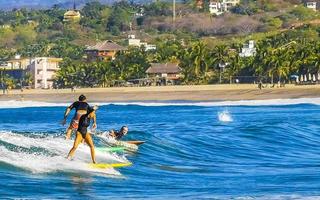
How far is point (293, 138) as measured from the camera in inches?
1225

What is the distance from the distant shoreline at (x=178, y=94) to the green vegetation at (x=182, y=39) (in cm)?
552

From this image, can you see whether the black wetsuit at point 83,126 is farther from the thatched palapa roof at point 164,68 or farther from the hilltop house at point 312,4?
the hilltop house at point 312,4

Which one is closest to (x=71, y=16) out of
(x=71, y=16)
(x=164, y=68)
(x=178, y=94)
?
(x=71, y=16)

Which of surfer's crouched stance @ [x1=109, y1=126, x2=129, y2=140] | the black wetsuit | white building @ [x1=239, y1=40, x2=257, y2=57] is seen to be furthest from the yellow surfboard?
white building @ [x1=239, y1=40, x2=257, y2=57]

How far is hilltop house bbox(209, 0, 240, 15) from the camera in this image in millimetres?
180375

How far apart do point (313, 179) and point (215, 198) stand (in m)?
3.33

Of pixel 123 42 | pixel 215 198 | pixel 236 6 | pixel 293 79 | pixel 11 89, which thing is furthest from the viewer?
pixel 236 6

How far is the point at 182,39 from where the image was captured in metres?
132

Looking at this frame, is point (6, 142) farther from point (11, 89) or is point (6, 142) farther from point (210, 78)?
point (11, 89)

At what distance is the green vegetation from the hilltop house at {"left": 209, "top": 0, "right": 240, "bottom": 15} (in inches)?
83.2

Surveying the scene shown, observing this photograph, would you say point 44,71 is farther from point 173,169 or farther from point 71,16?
point 173,169

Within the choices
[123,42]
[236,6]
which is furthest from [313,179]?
[236,6]

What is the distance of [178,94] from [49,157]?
61.8 m

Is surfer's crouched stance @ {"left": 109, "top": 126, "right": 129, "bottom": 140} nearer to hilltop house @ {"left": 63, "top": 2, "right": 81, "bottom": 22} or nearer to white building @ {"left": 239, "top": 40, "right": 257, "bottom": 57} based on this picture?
white building @ {"left": 239, "top": 40, "right": 257, "bottom": 57}
